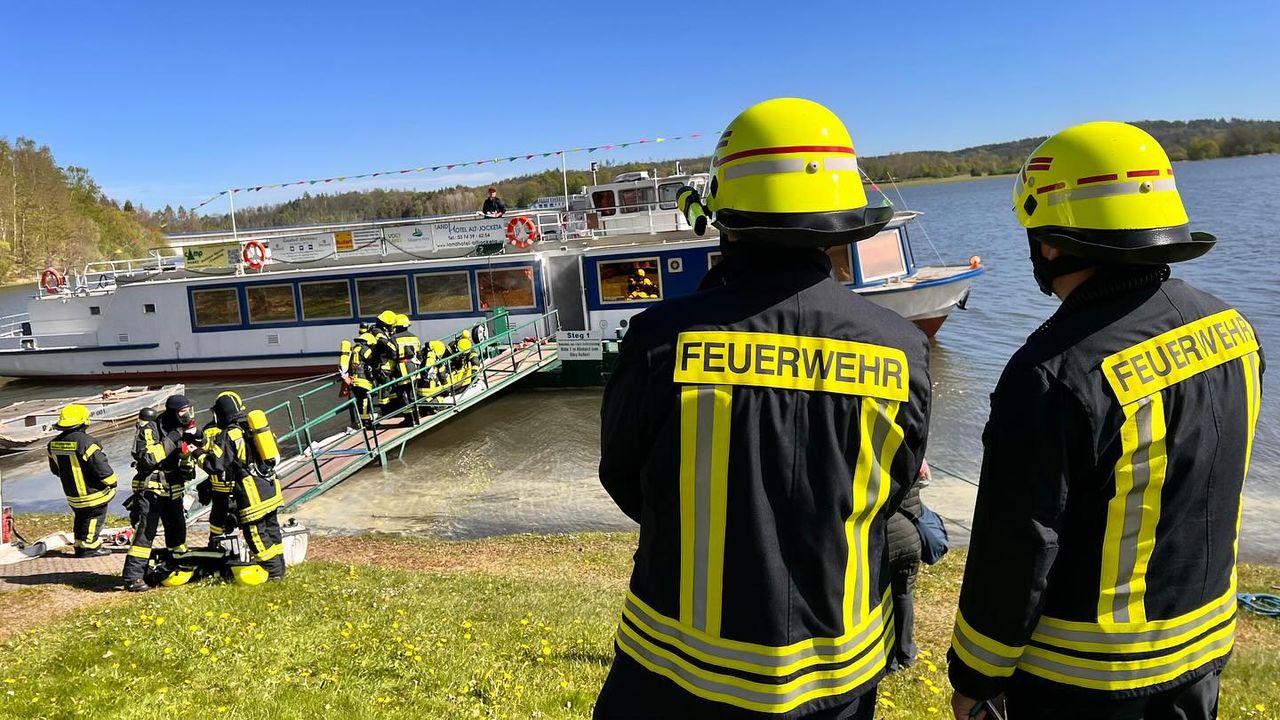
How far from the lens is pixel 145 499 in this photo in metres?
7.47

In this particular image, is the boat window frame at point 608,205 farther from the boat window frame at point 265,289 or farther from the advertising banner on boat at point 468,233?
the boat window frame at point 265,289

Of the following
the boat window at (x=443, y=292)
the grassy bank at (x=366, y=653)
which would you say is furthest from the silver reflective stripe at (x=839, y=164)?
the boat window at (x=443, y=292)

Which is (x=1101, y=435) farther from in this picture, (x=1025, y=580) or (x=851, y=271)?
(x=851, y=271)

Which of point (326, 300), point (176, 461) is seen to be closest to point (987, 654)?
point (176, 461)

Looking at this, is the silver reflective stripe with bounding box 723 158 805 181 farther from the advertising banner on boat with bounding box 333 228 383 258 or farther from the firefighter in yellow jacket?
the advertising banner on boat with bounding box 333 228 383 258

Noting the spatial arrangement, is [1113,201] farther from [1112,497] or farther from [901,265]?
[901,265]

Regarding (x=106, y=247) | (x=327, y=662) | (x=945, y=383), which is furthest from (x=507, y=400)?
(x=106, y=247)

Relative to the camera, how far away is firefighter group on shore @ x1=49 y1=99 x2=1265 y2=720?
1747 millimetres

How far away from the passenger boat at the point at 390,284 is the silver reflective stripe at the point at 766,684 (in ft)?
52.2

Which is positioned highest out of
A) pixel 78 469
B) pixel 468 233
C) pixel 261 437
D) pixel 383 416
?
pixel 468 233

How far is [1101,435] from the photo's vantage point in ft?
6.40

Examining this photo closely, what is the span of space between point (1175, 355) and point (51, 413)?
19.7 m

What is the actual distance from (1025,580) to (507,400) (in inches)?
634

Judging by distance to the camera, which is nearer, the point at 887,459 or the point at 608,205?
the point at 887,459
